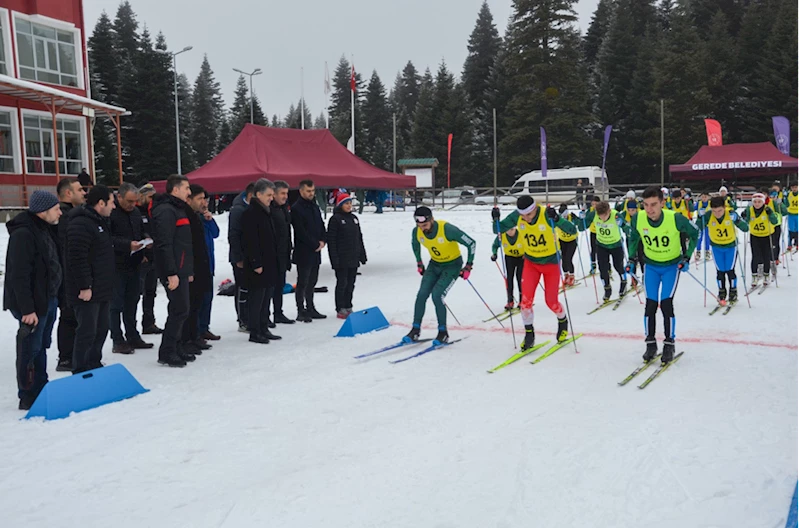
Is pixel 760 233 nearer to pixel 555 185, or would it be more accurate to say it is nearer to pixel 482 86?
pixel 555 185

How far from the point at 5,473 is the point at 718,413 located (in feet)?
16.6

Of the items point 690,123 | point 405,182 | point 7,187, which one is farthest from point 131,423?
point 690,123

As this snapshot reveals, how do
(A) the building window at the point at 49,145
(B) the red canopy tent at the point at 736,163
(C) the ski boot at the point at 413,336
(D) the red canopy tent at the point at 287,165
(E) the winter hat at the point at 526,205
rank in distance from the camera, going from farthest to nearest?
(B) the red canopy tent at the point at 736,163
(A) the building window at the point at 49,145
(D) the red canopy tent at the point at 287,165
(C) the ski boot at the point at 413,336
(E) the winter hat at the point at 526,205

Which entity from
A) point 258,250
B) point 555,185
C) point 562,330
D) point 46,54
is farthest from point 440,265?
point 555,185

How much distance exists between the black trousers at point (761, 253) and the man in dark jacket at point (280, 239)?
27.8 feet

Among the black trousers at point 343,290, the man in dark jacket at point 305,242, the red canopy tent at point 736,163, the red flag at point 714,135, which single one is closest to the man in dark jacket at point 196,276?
the man in dark jacket at point 305,242

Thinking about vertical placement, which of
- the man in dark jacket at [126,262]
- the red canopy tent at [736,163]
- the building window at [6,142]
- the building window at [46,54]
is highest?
the building window at [46,54]

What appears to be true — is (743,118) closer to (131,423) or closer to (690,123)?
(690,123)

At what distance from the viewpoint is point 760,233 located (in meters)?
11.9

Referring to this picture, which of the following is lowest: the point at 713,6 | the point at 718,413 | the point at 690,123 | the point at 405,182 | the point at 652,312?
the point at 718,413

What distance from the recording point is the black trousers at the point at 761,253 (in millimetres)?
11930

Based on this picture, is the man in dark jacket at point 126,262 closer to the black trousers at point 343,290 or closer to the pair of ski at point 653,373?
the black trousers at point 343,290

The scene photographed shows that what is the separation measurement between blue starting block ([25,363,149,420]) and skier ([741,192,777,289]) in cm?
1065

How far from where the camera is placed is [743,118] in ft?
168
